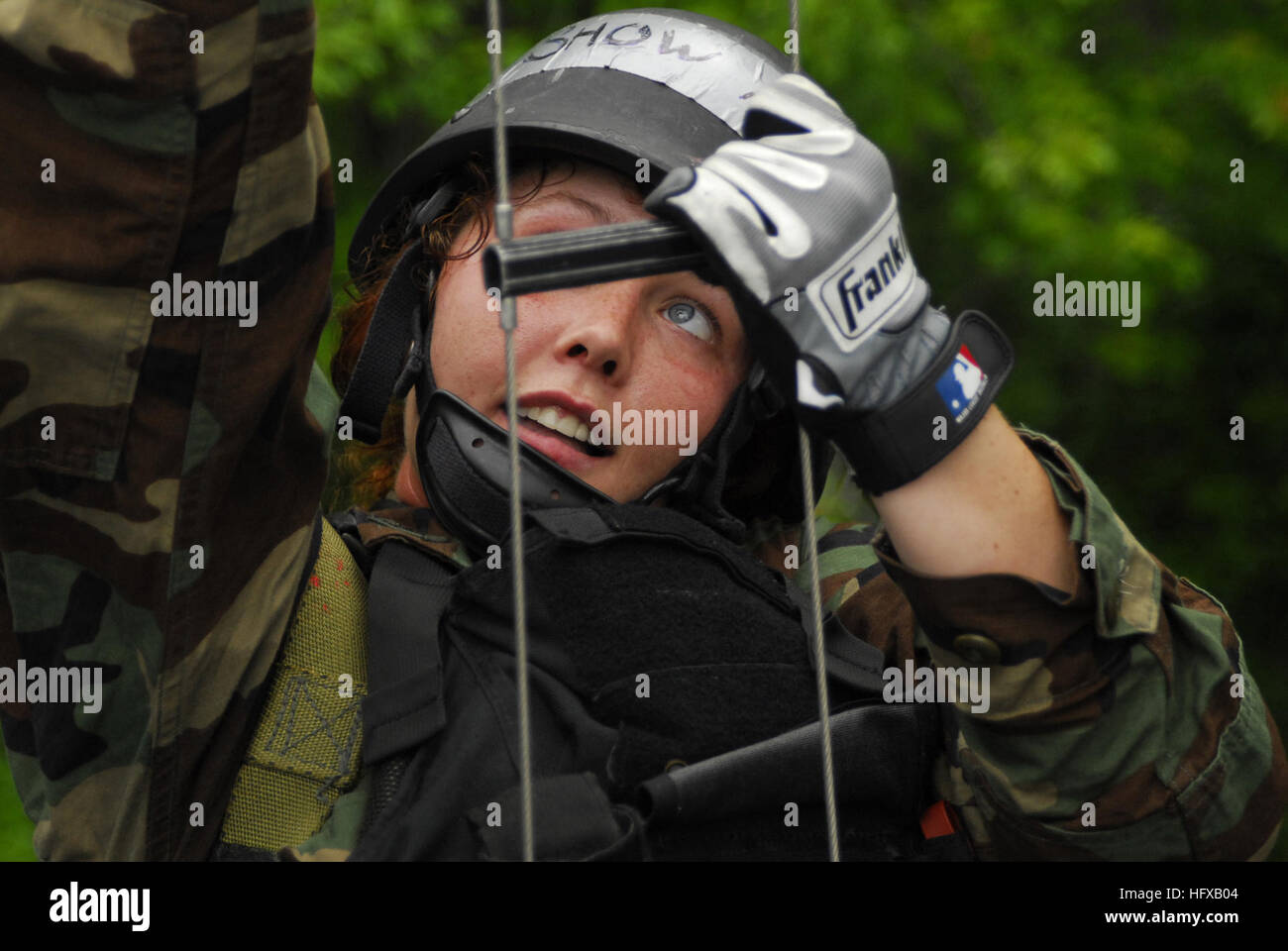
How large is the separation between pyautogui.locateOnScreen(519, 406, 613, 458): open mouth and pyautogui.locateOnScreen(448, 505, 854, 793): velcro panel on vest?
0.19 m

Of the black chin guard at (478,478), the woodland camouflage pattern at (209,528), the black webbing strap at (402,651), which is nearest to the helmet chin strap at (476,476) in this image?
the black chin guard at (478,478)

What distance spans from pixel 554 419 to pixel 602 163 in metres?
0.43

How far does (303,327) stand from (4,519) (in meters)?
0.41

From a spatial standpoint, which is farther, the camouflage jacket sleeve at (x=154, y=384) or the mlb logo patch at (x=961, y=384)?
the mlb logo patch at (x=961, y=384)

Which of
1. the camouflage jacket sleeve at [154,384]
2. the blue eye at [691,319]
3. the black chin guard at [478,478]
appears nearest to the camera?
the camouflage jacket sleeve at [154,384]

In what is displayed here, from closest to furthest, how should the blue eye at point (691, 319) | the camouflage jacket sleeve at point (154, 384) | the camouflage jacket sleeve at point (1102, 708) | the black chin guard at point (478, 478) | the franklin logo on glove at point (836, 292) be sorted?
the camouflage jacket sleeve at point (154, 384), the franklin logo on glove at point (836, 292), the camouflage jacket sleeve at point (1102, 708), the black chin guard at point (478, 478), the blue eye at point (691, 319)

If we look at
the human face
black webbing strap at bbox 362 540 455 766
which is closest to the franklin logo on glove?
the human face

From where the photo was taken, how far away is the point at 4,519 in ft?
5.91

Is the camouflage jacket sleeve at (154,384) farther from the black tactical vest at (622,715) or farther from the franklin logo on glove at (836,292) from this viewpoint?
the franklin logo on glove at (836,292)

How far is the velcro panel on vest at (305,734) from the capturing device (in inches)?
77.1

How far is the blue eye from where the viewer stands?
2.35m

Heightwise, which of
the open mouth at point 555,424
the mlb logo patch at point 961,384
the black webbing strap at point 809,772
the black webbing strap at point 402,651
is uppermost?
the open mouth at point 555,424

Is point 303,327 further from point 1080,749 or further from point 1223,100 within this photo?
point 1223,100

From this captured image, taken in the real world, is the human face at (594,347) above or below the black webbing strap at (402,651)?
above
